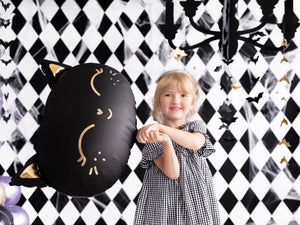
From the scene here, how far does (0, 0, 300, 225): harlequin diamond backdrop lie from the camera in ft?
7.02

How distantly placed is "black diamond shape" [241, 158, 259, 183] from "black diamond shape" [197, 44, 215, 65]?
656 millimetres

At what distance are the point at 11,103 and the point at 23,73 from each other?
200mm

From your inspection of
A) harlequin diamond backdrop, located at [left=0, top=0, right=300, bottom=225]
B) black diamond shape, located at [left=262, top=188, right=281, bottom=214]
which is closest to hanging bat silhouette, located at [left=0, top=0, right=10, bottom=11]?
harlequin diamond backdrop, located at [left=0, top=0, right=300, bottom=225]

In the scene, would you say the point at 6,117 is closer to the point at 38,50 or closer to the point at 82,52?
A: the point at 38,50

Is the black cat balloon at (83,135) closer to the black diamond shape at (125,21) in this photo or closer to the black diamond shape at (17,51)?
the black diamond shape at (125,21)

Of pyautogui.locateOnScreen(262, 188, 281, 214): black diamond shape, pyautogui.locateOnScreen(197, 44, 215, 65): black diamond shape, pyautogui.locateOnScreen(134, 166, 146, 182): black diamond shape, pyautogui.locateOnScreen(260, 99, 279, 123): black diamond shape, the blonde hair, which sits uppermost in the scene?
pyautogui.locateOnScreen(197, 44, 215, 65): black diamond shape

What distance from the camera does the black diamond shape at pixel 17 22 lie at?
2.21 metres

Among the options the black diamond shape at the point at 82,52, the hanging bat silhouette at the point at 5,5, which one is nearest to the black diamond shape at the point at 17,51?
the hanging bat silhouette at the point at 5,5

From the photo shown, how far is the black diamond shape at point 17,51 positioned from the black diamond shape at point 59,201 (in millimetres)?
868

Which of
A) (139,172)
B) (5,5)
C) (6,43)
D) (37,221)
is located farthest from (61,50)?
(37,221)

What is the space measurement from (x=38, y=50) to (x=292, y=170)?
1716 mm

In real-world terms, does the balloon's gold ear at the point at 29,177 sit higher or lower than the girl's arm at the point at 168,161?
lower

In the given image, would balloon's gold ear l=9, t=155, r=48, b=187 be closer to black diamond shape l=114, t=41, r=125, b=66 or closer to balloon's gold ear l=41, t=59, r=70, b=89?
balloon's gold ear l=41, t=59, r=70, b=89

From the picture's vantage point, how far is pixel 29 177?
39.7 inches
